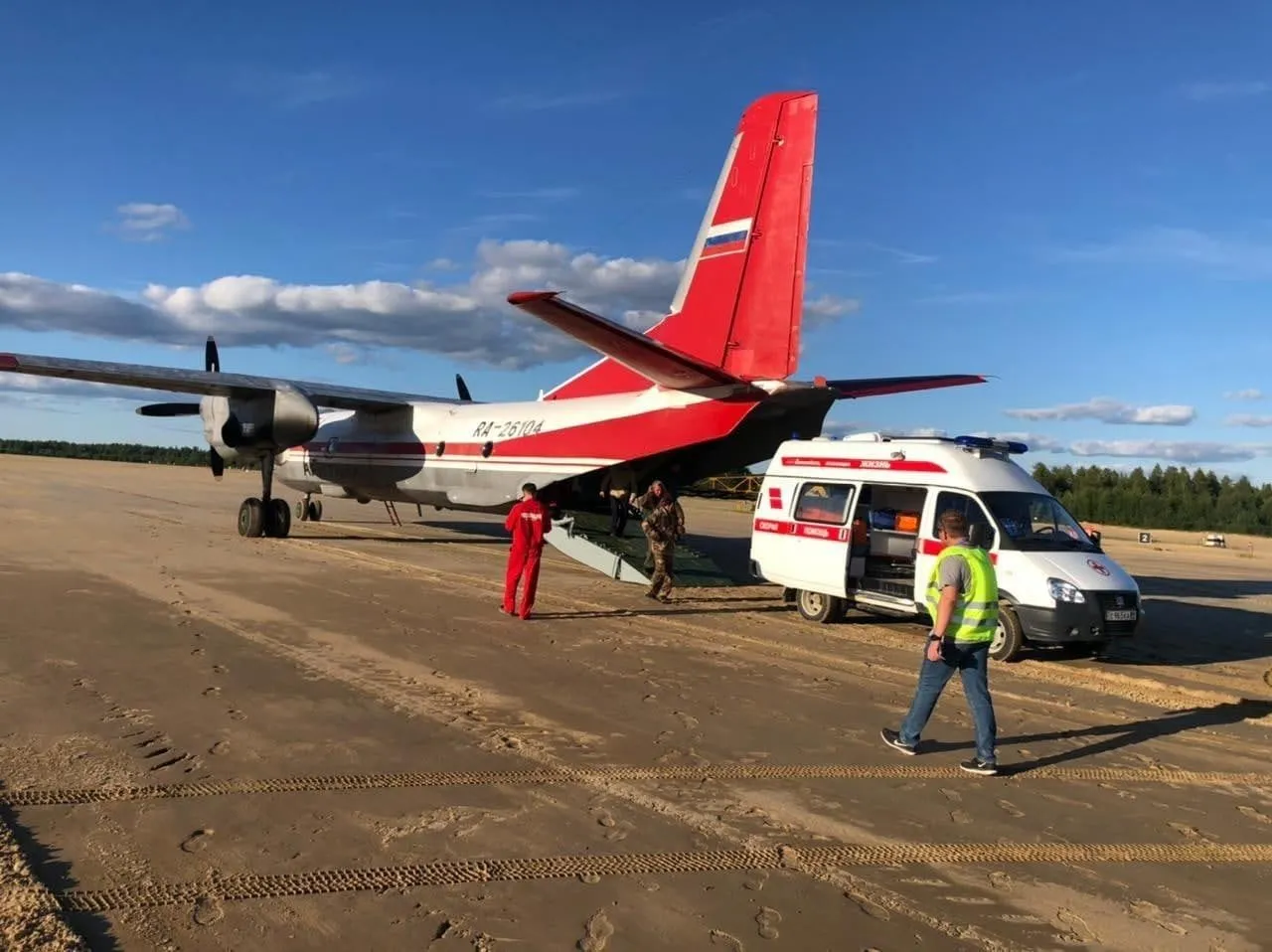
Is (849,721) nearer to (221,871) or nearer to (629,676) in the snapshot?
(629,676)

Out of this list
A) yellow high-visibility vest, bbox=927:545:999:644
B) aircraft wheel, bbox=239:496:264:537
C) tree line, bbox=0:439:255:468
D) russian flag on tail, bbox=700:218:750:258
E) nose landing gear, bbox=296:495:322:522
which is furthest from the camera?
tree line, bbox=0:439:255:468

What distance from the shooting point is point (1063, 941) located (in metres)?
4.01

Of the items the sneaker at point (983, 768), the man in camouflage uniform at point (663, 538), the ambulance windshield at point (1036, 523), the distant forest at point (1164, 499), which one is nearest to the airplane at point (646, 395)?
the man in camouflage uniform at point (663, 538)

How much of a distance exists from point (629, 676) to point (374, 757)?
3229 millimetres

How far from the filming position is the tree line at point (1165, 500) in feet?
201

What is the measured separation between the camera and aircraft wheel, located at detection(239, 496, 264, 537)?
2084 centimetres

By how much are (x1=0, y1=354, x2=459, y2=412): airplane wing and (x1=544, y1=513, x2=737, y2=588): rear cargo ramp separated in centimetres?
776

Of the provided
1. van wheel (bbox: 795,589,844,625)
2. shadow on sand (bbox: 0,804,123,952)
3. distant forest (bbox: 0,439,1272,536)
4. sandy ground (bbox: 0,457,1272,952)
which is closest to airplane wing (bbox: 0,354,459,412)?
sandy ground (bbox: 0,457,1272,952)

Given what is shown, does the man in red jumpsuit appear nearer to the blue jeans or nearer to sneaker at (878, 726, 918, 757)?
sneaker at (878, 726, 918, 757)

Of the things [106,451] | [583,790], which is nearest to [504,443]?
[583,790]

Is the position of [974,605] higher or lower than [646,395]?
lower

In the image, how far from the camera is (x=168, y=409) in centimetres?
2698

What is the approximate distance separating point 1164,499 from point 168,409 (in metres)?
62.0

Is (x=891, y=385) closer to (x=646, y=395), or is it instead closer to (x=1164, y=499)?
(x=646, y=395)
